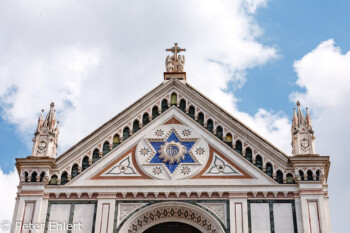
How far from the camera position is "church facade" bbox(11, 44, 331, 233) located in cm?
2300

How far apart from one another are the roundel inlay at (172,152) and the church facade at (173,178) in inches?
1.4

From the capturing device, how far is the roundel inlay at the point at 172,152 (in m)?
24.1

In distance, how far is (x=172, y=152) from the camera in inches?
971

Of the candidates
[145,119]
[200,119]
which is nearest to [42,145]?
[145,119]

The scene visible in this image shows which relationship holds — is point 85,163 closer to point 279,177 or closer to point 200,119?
point 200,119

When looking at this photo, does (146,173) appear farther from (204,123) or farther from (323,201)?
(323,201)

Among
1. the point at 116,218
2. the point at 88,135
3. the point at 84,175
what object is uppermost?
the point at 88,135

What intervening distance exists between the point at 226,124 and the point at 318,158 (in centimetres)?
358

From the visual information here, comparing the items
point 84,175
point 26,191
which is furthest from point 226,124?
point 26,191

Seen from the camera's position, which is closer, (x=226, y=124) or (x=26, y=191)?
(x=26, y=191)

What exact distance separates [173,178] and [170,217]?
134 cm

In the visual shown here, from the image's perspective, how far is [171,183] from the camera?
78.0 feet

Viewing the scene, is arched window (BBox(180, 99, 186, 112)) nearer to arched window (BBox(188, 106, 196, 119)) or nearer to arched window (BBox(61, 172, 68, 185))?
arched window (BBox(188, 106, 196, 119))

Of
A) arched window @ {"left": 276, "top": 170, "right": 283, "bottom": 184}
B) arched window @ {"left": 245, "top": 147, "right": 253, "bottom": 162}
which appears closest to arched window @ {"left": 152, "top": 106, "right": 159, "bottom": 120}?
arched window @ {"left": 245, "top": 147, "right": 253, "bottom": 162}
